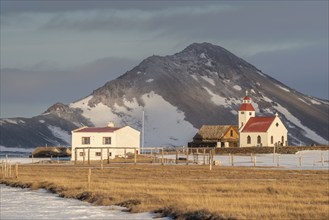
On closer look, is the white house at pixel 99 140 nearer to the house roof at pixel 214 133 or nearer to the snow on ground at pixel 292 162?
the snow on ground at pixel 292 162

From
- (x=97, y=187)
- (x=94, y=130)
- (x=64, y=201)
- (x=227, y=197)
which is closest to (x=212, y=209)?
(x=227, y=197)

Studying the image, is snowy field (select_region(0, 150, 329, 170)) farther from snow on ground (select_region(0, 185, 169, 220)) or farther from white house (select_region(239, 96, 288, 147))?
snow on ground (select_region(0, 185, 169, 220))

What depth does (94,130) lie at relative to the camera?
138875 millimetres

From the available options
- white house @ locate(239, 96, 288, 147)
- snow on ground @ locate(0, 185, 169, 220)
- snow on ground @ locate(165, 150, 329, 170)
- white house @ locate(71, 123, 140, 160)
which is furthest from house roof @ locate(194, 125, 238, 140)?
snow on ground @ locate(0, 185, 169, 220)

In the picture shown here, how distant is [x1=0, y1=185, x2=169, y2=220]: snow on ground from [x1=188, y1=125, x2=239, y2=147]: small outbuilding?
452 feet

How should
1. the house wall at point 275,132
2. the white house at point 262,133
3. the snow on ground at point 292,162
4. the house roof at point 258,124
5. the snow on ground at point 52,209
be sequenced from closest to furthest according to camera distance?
the snow on ground at point 52,209, the snow on ground at point 292,162, the white house at point 262,133, the house wall at point 275,132, the house roof at point 258,124

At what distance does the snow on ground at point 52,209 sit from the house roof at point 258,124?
402 ft

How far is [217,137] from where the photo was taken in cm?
19300

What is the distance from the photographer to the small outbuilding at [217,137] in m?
191

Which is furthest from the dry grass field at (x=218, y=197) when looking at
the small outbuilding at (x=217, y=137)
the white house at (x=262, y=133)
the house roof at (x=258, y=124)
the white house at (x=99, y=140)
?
the small outbuilding at (x=217, y=137)

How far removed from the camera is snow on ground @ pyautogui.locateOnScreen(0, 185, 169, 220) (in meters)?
40.2

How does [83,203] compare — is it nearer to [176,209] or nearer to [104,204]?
[104,204]

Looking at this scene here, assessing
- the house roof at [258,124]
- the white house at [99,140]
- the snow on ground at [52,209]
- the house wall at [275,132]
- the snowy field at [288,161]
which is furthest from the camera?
the house roof at [258,124]

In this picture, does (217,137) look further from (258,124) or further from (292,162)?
(292,162)
